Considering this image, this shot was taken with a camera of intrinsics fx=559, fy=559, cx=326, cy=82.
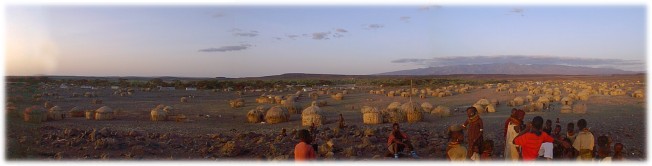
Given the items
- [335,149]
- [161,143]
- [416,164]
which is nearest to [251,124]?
[161,143]

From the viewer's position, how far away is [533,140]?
19.6 feet

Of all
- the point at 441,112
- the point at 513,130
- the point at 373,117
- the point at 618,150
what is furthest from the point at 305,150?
the point at 441,112

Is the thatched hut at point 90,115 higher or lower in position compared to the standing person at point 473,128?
lower

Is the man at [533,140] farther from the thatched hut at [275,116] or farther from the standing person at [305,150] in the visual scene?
the thatched hut at [275,116]

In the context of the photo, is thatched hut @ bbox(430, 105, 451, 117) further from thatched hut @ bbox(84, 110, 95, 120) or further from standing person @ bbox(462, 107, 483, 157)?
thatched hut @ bbox(84, 110, 95, 120)

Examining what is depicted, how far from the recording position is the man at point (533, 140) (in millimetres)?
5969

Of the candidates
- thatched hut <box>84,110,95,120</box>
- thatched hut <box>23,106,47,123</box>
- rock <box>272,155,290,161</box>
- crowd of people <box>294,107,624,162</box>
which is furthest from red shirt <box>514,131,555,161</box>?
thatched hut <box>84,110,95,120</box>

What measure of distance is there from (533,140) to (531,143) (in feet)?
0.13

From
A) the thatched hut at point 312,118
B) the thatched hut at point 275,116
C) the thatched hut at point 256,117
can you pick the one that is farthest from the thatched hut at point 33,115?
the thatched hut at point 312,118

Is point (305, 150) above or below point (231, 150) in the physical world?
above

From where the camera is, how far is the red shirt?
19.6 feet

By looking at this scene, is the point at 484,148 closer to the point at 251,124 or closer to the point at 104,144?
the point at 104,144

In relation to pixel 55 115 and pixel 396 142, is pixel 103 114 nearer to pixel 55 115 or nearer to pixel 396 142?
pixel 55 115

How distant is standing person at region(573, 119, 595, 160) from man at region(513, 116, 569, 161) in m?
0.84
